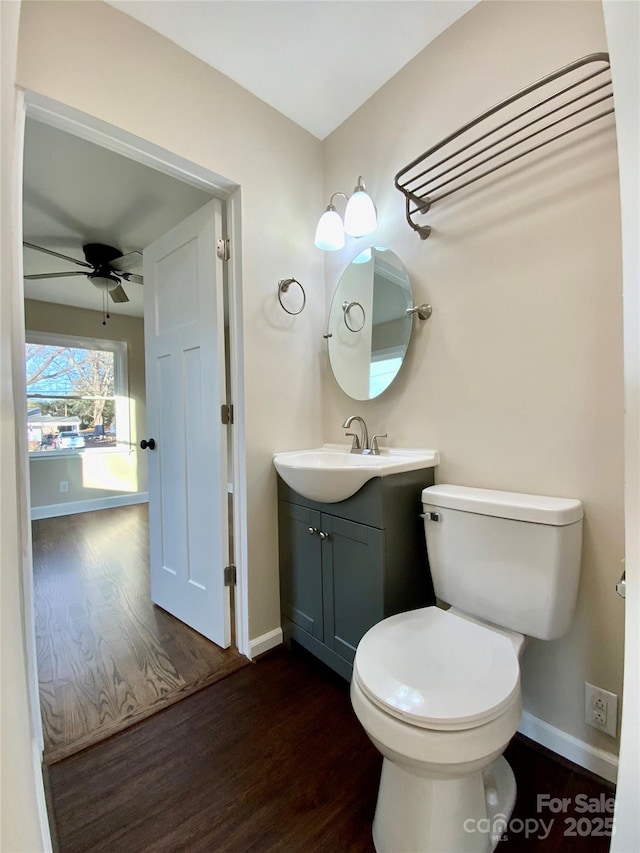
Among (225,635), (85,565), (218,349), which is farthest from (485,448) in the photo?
(85,565)

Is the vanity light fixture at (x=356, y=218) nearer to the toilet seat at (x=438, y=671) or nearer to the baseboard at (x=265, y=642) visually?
the toilet seat at (x=438, y=671)

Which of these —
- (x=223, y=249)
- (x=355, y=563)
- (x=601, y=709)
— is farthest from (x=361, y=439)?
(x=601, y=709)

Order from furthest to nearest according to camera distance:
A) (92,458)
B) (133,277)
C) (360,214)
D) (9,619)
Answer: (92,458) → (133,277) → (360,214) → (9,619)

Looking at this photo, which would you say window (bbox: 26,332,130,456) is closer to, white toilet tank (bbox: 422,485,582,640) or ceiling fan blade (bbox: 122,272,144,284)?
ceiling fan blade (bbox: 122,272,144,284)

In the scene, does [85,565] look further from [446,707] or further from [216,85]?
[216,85]

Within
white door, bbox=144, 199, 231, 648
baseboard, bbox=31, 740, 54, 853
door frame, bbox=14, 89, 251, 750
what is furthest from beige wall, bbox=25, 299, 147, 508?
baseboard, bbox=31, 740, 54, 853

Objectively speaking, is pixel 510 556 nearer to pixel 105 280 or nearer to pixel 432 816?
pixel 432 816

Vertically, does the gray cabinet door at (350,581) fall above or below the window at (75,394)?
below

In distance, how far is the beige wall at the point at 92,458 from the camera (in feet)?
12.9

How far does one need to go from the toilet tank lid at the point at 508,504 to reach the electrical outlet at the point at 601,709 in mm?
514

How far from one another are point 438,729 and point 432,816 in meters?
0.27

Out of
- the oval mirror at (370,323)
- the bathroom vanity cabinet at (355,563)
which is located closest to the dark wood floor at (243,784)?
the bathroom vanity cabinet at (355,563)

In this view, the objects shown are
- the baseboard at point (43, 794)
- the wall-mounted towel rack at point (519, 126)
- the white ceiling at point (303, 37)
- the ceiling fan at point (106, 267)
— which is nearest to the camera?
the baseboard at point (43, 794)

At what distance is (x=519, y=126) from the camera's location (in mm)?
1164
